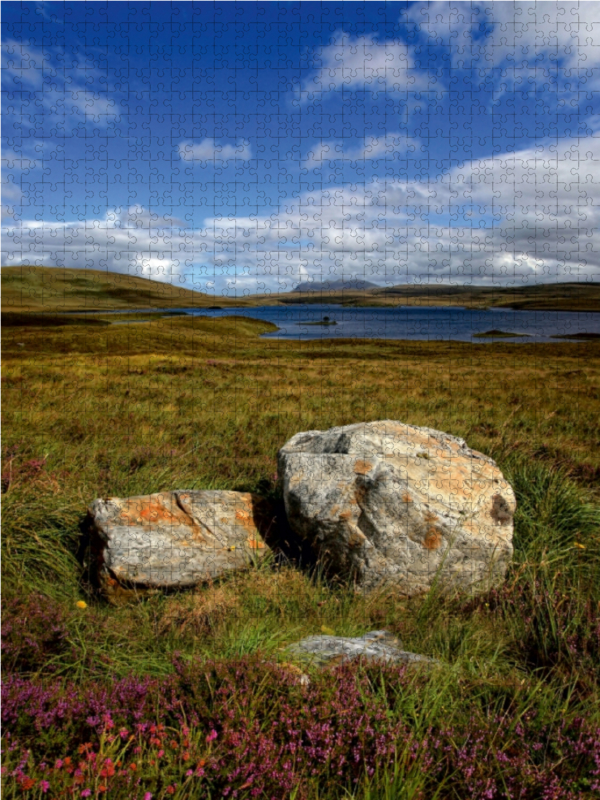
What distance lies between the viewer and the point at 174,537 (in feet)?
Answer: 21.0

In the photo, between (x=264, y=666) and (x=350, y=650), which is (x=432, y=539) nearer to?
(x=350, y=650)

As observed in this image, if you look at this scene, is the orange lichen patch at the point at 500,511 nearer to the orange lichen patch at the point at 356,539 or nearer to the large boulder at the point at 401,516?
the large boulder at the point at 401,516

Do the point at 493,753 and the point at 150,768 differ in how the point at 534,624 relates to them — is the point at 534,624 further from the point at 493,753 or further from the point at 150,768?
the point at 150,768

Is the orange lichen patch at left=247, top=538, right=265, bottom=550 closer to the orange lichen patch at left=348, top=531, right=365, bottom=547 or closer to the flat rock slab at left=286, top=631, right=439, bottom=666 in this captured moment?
the orange lichen patch at left=348, top=531, right=365, bottom=547

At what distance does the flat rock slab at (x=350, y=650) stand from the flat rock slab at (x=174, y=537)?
2027 millimetres

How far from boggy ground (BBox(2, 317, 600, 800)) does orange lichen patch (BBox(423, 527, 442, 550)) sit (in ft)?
1.91

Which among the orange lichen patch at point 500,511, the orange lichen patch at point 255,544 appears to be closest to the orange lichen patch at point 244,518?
the orange lichen patch at point 255,544

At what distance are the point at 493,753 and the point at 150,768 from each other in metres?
1.96

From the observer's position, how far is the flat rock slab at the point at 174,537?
19.4ft

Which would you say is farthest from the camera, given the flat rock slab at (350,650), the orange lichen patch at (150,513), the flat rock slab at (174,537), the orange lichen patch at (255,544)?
the orange lichen patch at (255,544)

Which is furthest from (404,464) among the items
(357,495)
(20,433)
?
(20,433)

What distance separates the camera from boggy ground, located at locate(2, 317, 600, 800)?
291 cm

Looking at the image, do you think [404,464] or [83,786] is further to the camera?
[404,464]

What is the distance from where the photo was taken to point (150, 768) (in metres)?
2.77
